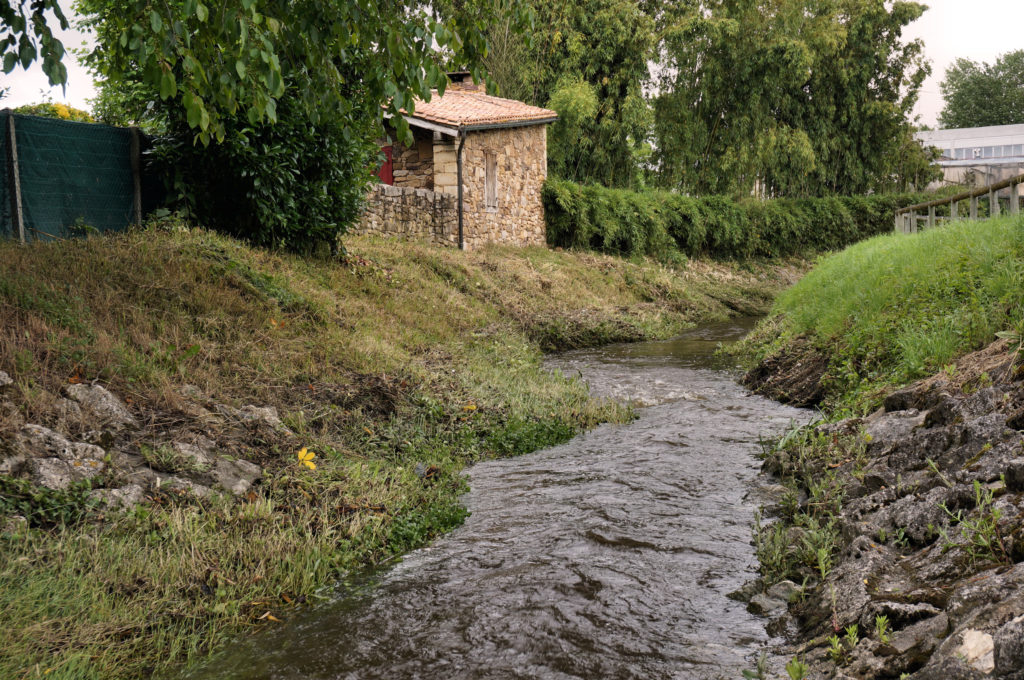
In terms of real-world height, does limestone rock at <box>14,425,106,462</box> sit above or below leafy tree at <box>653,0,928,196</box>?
below

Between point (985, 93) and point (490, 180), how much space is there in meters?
67.0

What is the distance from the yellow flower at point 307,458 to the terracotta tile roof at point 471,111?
1492cm

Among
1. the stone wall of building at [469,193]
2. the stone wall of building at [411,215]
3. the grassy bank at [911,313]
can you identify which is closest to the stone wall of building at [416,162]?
the stone wall of building at [469,193]

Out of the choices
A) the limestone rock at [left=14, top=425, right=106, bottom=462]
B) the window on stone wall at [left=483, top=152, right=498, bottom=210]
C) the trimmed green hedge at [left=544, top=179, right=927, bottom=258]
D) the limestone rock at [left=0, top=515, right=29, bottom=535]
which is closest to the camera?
the limestone rock at [left=0, top=515, right=29, bottom=535]

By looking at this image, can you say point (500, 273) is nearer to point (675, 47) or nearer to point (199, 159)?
point (199, 159)

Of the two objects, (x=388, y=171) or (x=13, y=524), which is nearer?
(x=13, y=524)

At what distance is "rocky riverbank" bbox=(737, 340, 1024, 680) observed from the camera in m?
3.20

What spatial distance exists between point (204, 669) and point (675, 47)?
106ft

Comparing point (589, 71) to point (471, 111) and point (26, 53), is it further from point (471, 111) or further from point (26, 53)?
point (26, 53)

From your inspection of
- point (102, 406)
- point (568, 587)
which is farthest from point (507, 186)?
point (568, 587)

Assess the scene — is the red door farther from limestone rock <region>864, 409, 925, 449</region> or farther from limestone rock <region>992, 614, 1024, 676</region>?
limestone rock <region>992, 614, 1024, 676</region>

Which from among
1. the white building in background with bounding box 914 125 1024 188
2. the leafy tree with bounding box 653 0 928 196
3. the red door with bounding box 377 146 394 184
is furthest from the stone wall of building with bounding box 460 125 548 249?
the white building in background with bounding box 914 125 1024 188

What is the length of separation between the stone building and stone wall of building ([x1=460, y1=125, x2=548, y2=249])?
0.10 feet

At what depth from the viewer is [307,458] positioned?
6379 mm
